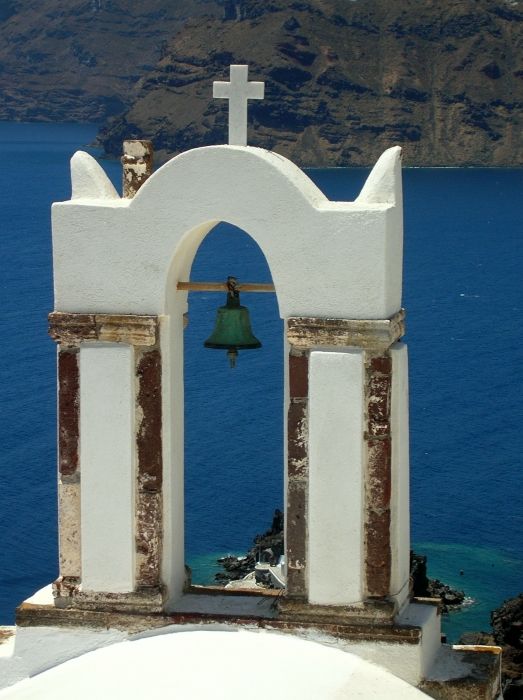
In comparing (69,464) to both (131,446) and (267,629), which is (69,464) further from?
(267,629)

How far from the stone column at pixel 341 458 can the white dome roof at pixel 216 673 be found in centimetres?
36

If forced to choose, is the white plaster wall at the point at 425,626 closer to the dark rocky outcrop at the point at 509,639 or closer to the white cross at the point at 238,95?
the white cross at the point at 238,95

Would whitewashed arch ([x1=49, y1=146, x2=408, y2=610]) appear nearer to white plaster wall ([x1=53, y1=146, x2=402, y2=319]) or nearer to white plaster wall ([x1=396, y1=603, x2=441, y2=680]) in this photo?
white plaster wall ([x1=53, y1=146, x2=402, y2=319])

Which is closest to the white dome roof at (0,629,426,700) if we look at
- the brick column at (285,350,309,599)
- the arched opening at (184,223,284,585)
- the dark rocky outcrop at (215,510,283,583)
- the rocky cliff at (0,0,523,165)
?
the brick column at (285,350,309,599)

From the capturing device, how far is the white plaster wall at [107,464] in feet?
27.0

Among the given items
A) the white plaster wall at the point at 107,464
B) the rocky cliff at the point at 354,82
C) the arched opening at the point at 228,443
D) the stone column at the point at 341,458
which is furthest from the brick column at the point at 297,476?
the rocky cliff at the point at 354,82

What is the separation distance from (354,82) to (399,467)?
177 m

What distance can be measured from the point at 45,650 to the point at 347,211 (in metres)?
2.82

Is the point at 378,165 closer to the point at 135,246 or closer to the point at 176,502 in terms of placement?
the point at 135,246

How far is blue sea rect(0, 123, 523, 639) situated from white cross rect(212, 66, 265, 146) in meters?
27.5

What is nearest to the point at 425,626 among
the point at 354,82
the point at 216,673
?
the point at 216,673

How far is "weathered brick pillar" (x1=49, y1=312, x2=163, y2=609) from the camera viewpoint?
A: 8195 millimetres

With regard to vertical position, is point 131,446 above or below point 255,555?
above

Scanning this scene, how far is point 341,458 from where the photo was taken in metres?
7.96
